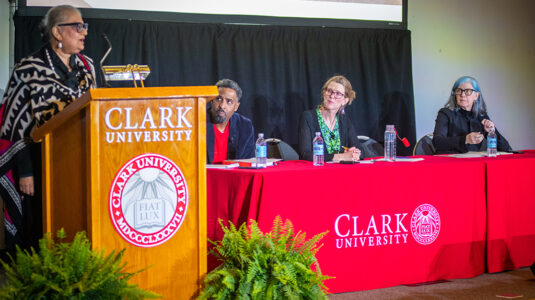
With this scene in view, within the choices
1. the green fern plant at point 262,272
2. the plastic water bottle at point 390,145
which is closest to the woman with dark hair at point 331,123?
the plastic water bottle at point 390,145

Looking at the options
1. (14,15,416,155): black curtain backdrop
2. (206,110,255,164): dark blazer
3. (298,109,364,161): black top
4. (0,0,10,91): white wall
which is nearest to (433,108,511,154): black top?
(298,109,364,161): black top

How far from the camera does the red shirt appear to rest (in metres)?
3.57

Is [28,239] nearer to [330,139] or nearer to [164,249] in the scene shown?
[164,249]

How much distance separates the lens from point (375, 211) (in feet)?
8.82

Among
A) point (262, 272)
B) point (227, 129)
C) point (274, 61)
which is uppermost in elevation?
point (274, 61)

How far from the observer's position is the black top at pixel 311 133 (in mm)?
3447

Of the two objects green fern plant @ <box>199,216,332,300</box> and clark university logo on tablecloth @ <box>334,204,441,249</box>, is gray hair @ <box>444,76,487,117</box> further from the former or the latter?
green fern plant @ <box>199,216,332,300</box>

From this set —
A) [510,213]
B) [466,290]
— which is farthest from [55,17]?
[510,213]

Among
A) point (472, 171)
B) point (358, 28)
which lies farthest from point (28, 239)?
point (358, 28)

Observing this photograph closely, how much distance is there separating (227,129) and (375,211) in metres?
1.34

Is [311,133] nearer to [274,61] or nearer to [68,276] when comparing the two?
[274,61]

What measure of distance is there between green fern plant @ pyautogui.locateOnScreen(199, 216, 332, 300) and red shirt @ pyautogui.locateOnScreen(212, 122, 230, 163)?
61.0 inches

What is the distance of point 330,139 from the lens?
3.66m

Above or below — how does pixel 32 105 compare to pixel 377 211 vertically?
above
